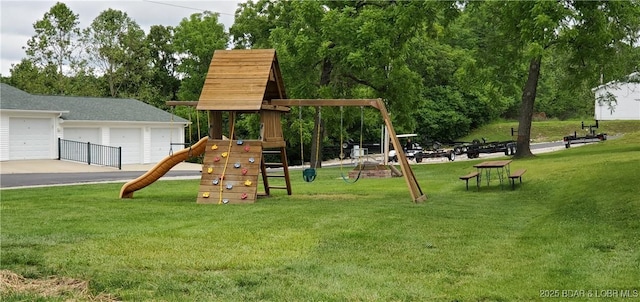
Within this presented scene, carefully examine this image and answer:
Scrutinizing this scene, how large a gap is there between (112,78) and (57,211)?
1793 inches

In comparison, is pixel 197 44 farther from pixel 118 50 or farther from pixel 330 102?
pixel 330 102

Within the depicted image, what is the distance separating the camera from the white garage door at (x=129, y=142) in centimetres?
4066

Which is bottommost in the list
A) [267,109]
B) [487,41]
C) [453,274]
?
[453,274]

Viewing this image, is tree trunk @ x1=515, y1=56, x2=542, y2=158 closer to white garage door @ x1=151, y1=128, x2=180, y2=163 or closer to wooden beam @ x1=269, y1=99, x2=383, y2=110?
wooden beam @ x1=269, y1=99, x2=383, y2=110

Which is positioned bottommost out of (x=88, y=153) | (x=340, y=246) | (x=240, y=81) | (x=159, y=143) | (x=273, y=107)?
(x=340, y=246)

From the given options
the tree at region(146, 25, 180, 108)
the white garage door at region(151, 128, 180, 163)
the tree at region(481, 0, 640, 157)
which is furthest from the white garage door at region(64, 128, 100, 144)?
the tree at region(481, 0, 640, 157)

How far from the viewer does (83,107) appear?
40.4 m

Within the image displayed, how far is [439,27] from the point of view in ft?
111

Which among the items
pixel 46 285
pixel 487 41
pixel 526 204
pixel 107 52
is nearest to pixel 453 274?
pixel 46 285

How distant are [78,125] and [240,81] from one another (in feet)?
80.0

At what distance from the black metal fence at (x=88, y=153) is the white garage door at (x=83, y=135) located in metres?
1.05

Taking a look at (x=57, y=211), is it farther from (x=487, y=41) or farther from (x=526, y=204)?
(x=487, y=41)

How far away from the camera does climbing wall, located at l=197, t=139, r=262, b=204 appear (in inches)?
630

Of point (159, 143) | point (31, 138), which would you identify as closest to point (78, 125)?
point (31, 138)
